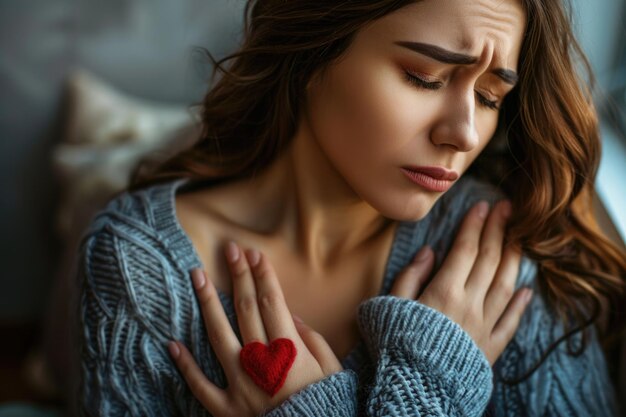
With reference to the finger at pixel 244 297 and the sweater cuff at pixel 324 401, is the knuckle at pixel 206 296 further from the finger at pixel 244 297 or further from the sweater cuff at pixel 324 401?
the sweater cuff at pixel 324 401

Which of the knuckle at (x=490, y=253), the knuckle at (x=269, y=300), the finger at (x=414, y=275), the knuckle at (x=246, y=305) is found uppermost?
the knuckle at (x=490, y=253)

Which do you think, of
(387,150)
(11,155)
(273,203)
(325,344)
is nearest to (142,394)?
(325,344)

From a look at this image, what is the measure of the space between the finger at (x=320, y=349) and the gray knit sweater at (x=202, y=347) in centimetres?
3

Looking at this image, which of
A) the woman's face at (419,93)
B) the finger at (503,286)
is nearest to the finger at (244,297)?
the woman's face at (419,93)

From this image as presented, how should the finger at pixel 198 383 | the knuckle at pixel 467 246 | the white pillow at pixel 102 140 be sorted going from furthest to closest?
1. the white pillow at pixel 102 140
2. the knuckle at pixel 467 246
3. the finger at pixel 198 383

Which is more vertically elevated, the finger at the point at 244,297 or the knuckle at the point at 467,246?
the knuckle at the point at 467,246

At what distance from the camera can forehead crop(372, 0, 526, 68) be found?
0.91 meters

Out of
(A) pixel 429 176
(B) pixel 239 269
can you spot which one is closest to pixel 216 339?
(B) pixel 239 269

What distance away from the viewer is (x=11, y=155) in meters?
2.13

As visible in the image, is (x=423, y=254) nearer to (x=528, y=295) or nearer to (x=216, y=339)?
(x=528, y=295)

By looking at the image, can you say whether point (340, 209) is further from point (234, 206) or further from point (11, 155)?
point (11, 155)

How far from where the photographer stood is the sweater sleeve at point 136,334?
1.06 m

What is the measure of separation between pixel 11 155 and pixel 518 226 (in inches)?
63.2

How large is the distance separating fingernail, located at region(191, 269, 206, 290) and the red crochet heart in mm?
127
